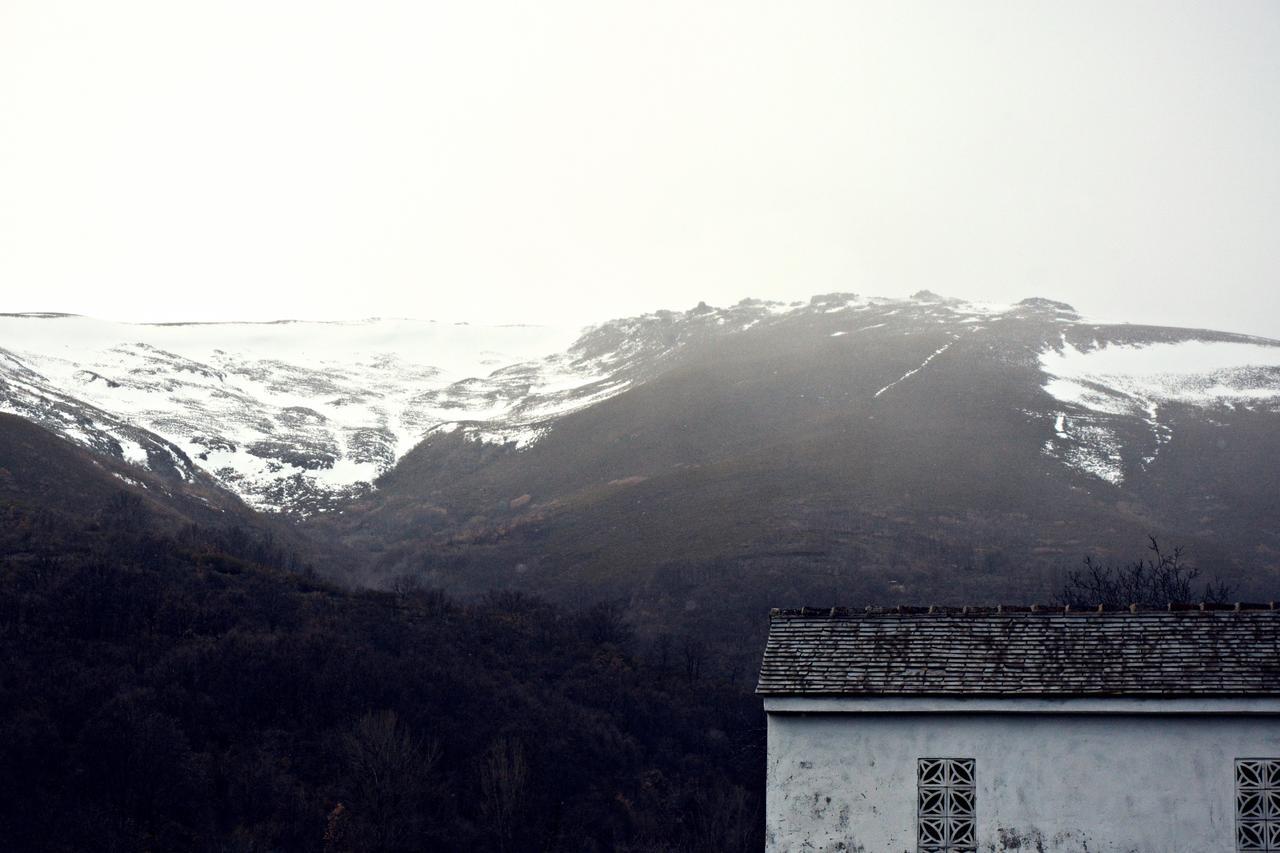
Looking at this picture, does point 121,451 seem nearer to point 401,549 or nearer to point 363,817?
point 401,549

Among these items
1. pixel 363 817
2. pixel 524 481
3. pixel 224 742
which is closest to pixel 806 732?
pixel 363 817

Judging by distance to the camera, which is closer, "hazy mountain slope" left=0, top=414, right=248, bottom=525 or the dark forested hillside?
the dark forested hillside

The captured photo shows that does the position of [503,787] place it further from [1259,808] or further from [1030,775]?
[1259,808]

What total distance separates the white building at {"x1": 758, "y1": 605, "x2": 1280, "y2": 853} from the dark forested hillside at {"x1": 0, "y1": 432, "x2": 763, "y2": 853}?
2406 cm

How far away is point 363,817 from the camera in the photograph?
42.4 metres

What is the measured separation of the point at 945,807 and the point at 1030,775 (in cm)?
112

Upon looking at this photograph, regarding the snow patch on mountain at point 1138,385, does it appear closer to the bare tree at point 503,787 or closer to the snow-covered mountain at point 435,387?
the snow-covered mountain at point 435,387

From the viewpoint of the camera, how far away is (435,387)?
18975 centimetres

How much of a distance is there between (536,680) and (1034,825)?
45.5m

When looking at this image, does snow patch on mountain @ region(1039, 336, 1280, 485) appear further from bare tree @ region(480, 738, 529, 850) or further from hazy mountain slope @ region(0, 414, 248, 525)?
bare tree @ region(480, 738, 529, 850)

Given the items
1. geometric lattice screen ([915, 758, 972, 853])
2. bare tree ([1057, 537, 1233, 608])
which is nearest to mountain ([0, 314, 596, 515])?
bare tree ([1057, 537, 1233, 608])

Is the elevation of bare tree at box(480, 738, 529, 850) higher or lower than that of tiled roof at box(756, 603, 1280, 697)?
lower

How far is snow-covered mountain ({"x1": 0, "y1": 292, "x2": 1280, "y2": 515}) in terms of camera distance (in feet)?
421

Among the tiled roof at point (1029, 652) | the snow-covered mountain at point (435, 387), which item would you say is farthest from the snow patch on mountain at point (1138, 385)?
the tiled roof at point (1029, 652)
